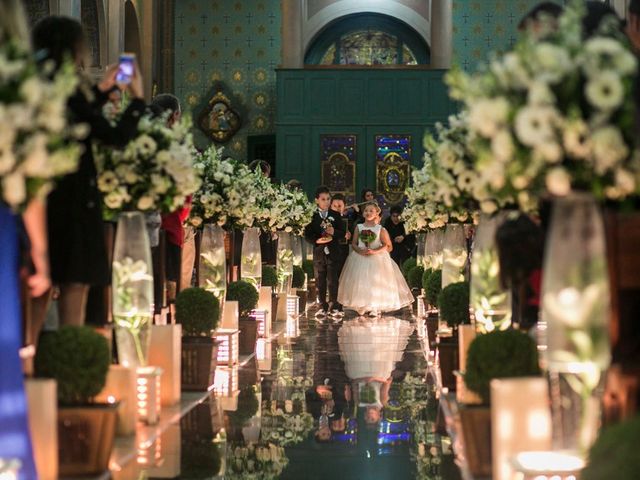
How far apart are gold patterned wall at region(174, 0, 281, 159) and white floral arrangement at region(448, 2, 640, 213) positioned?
24377 millimetres

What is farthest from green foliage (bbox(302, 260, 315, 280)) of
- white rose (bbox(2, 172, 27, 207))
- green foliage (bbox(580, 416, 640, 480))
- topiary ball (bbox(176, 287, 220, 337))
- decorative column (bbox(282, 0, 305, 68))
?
green foliage (bbox(580, 416, 640, 480))

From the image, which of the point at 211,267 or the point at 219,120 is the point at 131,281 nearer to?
the point at 211,267

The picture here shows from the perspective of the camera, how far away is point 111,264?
21.3 ft

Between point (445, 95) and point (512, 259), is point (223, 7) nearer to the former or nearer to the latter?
point (445, 95)

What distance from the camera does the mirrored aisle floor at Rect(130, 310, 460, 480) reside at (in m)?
5.33

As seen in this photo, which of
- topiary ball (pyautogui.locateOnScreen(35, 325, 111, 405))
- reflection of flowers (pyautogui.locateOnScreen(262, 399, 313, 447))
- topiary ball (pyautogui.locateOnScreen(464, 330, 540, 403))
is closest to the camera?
topiary ball (pyautogui.locateOnScreen(464, 330, 540, 403))

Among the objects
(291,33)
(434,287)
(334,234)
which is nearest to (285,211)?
(334,234)

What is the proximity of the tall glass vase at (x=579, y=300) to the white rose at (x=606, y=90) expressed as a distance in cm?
33

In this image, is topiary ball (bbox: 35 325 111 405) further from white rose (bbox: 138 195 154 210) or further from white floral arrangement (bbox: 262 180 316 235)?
white floral arrangement (bbox: 262 180 316 235)

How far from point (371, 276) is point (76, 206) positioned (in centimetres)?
1121

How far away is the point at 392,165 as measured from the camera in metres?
26.0

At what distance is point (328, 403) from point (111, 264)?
180cm

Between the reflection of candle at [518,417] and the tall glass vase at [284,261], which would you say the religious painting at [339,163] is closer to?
the tall glass vase at [284,261]

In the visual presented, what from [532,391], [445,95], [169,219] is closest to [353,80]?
[445,95]
